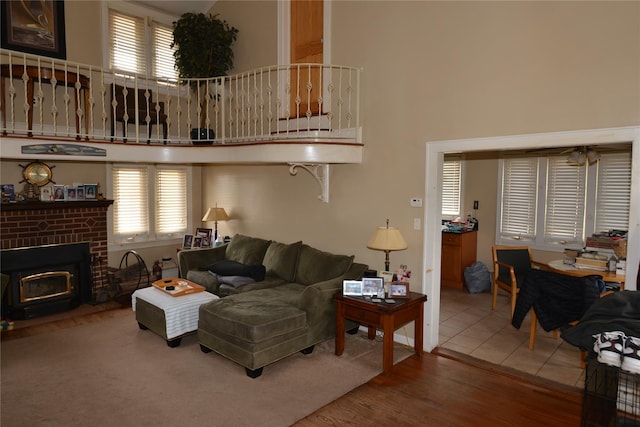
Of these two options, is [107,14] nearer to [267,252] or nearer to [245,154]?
[245,154]

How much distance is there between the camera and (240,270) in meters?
5.30

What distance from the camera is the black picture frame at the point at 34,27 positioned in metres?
5.25

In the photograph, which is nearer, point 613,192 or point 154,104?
point 613,192

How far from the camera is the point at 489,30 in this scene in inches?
150

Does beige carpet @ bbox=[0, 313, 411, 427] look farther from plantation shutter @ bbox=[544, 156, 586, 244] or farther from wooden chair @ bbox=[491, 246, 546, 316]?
plantation shutter @ bbox=[544, 156, 586, 244]

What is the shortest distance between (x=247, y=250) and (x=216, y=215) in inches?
43.0

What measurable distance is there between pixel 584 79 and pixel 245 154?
3.35 meters

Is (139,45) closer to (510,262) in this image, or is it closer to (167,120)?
(167,120)

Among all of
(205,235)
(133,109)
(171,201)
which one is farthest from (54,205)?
(205,235)

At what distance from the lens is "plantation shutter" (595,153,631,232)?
564 centimetres

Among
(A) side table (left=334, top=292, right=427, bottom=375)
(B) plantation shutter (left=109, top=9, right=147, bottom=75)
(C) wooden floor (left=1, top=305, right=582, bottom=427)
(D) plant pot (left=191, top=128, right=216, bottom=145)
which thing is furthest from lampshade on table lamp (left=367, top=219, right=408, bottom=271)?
(B) plantation shutter (left=109, top=9, right=147, bottom=75)

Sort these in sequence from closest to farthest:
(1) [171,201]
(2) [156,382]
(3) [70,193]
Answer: (2) [156,382] < (3) [70,193] < (1) [171,201]

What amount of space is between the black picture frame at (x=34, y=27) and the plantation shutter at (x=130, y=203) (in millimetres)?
1752

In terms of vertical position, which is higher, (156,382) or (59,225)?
(59,225)
